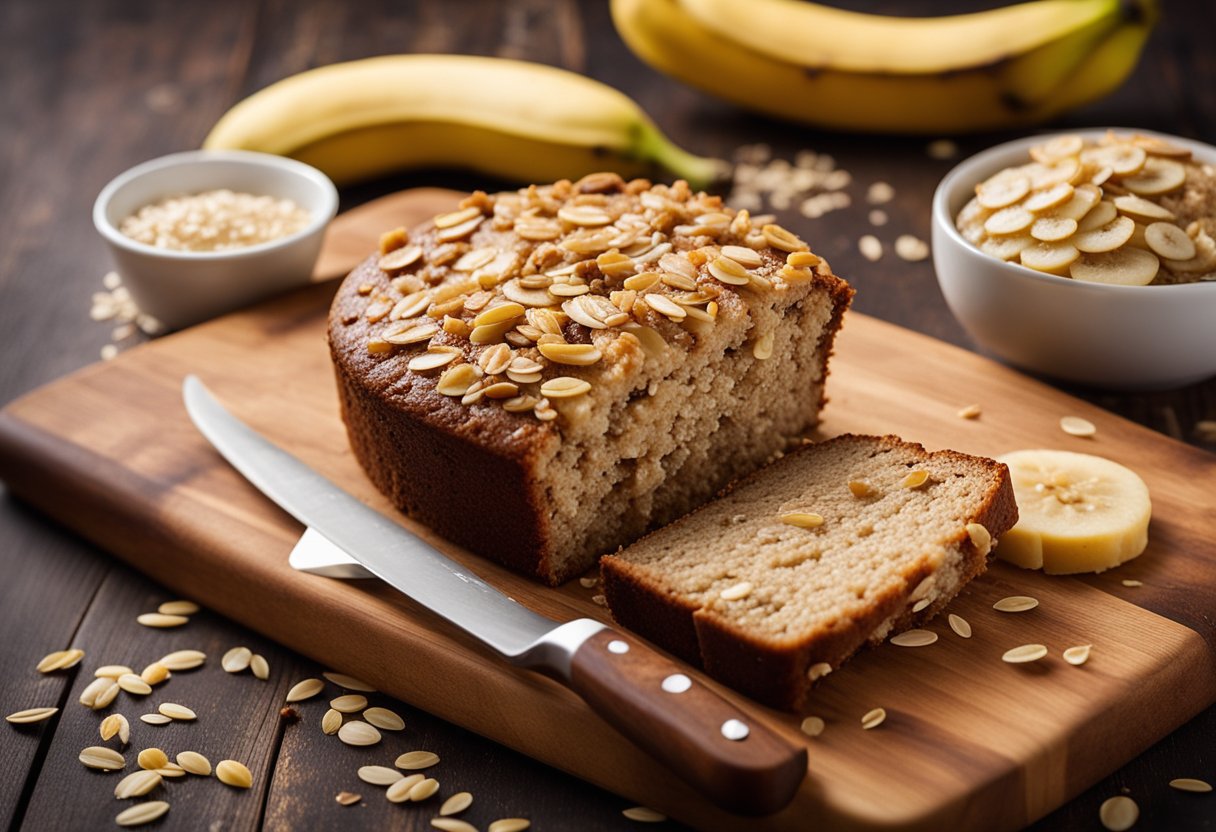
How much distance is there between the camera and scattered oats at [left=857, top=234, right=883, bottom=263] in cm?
440

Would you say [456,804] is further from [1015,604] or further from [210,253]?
[210,253]

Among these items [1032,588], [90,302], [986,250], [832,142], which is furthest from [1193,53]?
[90,302]

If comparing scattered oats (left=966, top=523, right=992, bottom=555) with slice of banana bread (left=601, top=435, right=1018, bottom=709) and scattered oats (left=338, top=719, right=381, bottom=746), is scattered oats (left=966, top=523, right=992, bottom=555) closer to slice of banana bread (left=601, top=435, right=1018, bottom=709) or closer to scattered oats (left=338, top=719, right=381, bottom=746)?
slice of banana bread (left=601, top=435, right=1018, bottom=709)

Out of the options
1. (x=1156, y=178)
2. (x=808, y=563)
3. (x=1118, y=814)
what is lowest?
(x=1118, y=814)

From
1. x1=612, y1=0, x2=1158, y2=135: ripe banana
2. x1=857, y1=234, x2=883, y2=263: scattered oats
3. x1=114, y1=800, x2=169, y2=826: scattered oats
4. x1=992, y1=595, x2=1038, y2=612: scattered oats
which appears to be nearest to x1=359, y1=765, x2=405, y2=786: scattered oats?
x1=114, y1=800, x2=169, y2=826: scattered oats

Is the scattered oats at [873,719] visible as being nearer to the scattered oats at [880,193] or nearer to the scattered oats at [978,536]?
the scattered oats at [978,536]

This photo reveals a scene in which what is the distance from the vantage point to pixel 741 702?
249 cm

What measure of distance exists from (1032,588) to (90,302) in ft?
10.5

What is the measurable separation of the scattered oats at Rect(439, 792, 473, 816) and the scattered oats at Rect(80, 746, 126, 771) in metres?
0.67

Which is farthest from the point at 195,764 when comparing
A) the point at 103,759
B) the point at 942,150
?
the point at 942,150

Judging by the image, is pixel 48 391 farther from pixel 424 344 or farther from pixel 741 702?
pixel 741 702

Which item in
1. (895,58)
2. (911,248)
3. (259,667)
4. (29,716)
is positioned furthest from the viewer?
(895,58)

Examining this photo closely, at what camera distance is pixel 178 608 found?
2945 millimetres

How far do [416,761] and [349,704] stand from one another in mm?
236
